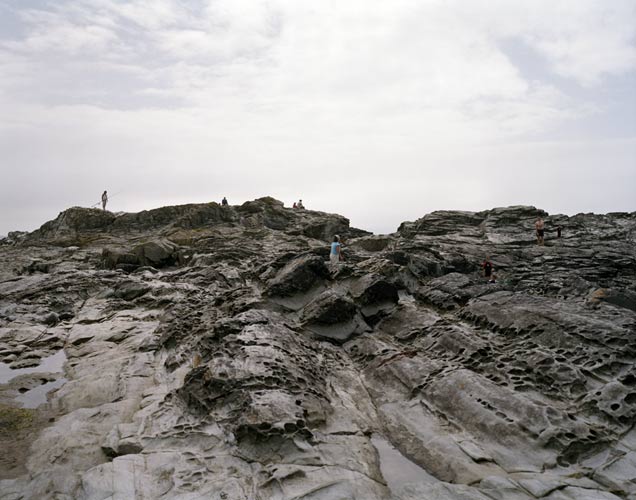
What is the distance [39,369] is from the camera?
52.9 ft

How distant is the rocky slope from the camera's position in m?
8.95

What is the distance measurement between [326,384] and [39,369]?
11.6 meters

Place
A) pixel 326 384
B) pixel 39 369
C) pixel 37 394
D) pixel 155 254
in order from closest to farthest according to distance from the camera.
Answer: pixel 326 384
pixel 37 394
pixel 39 369
pixel 155 254

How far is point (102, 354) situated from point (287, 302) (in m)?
8.31

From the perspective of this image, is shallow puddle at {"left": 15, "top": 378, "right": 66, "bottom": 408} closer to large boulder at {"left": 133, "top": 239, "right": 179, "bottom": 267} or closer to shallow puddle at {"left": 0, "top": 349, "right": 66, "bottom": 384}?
shallow puddle at {"left": 0, "top": 349, "right": 66, "bottom": 384}

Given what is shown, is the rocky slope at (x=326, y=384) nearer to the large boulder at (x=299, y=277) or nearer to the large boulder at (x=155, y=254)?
the large boulder at (x=299, y=277)

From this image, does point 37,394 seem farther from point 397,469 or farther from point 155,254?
point 155,254

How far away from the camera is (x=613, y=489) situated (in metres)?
8.20

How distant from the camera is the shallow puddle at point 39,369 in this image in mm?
15562

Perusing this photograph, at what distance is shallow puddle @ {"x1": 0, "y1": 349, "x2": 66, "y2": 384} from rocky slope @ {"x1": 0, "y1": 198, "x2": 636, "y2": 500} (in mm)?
99

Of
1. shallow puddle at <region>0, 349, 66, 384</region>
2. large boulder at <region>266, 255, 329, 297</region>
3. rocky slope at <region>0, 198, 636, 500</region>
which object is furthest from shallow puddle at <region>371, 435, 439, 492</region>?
shallow puddle at <region>0, 349, 66, 384</region>

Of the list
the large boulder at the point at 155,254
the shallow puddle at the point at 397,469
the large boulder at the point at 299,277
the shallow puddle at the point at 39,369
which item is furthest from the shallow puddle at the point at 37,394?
the large boulder at the point at 155,254

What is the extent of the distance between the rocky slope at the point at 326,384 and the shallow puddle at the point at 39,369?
0.10m

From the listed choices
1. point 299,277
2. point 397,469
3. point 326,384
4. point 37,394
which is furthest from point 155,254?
point 397,469
